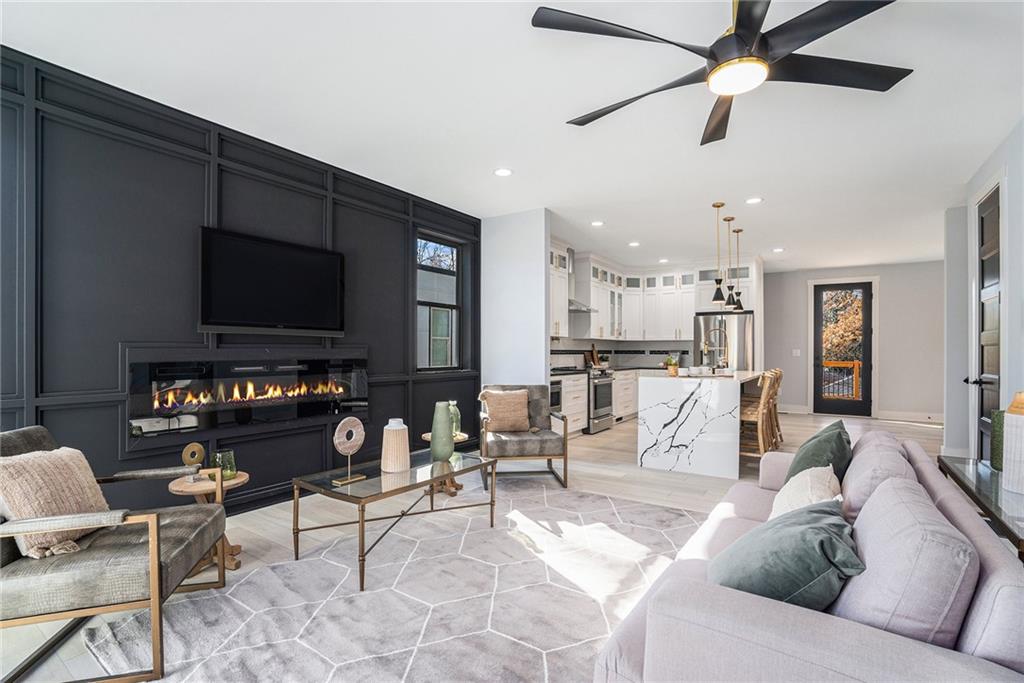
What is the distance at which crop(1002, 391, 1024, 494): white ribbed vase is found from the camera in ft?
6.42

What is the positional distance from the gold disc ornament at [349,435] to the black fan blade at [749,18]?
2505 mm

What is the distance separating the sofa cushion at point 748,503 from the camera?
2256 mm

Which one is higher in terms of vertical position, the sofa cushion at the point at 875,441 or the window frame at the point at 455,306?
the window frame at the point at 455,306

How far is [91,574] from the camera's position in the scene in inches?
67.6

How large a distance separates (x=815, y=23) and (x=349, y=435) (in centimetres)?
283

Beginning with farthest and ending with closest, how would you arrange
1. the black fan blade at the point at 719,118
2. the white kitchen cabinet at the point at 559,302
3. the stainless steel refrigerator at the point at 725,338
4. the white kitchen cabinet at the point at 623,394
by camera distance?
the stainless steel refrigerator at the point at 725,338 → the white kitchen cabinet at the point at 623,394 → the white kitchen cabinet at the point at 559,302 → the black fan blade at the point at 719,118

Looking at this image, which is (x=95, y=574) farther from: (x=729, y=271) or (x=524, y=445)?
(x=729, y=271)

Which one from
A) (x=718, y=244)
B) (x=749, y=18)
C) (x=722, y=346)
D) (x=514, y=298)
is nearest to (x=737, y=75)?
(x=749, y=18)

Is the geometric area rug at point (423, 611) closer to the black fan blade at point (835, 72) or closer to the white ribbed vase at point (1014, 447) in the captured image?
the white ribbed vase at point (1014, 447)

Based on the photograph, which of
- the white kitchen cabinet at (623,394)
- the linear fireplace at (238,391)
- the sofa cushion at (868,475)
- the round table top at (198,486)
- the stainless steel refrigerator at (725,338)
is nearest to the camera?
the sofa cushion at (868,475)

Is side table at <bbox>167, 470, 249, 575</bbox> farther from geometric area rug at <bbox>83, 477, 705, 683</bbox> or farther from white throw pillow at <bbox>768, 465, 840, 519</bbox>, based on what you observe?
white throw pillow at <bbox>768, 465, 840, 519</bbox>

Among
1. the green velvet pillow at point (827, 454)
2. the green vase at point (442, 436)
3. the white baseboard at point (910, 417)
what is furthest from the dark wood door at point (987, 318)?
the white baseboard at point (910, 417)

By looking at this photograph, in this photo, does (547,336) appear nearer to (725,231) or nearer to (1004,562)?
(725,231)

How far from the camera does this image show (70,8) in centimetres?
227
